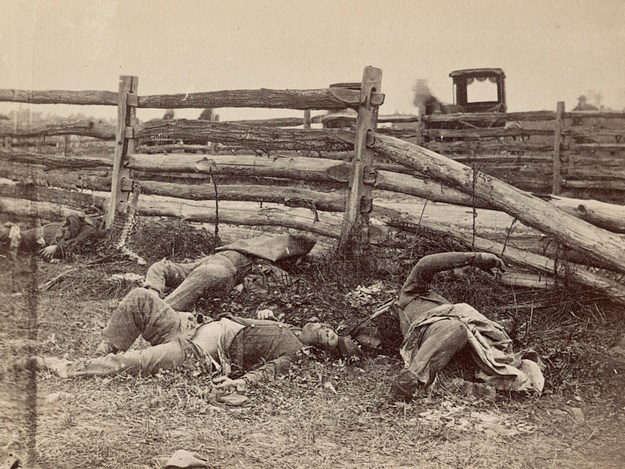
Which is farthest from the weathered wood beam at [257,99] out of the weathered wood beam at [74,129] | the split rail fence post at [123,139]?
the weathered wood beam at [74,129]

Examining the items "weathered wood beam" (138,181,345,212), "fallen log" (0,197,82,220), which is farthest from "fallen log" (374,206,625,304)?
"fallen log" (0,197,82,220)

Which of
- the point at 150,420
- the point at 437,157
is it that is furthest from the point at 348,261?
the point at 150,420

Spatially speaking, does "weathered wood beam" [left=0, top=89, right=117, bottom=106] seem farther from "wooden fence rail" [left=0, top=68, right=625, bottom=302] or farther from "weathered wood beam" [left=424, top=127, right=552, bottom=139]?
"weathered wood beam" [left=424, top=127, right=552, bottom=139]

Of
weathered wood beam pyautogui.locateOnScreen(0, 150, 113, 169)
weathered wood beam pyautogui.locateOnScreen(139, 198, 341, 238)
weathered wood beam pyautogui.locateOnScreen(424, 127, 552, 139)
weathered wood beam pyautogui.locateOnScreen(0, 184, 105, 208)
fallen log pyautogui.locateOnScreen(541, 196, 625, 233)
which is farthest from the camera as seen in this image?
weathered wood beam pyautogui.locateOnScreen(424, 127, 552, 139)

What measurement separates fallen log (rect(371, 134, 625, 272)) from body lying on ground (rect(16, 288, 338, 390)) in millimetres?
1555

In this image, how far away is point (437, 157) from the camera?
4727mm

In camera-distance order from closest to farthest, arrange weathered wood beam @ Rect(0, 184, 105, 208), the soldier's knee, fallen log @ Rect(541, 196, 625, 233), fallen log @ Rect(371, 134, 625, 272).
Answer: the soldier's knee → fallen log @ Rect(371, 134, 625, 272) → fallen log @ Rect(541, 196, 625, 233) → weathered wood beam @ Rect(0, 184, 105, 208)

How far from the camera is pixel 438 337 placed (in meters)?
3.41

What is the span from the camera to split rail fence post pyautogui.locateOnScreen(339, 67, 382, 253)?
5.01 metres

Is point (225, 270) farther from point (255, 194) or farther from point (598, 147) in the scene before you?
point (598, 147)

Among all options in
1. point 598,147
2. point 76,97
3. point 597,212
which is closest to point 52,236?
point 76,97

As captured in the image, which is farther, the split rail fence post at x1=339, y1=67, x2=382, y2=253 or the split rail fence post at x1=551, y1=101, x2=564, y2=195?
the split rail fence post at x1=551, y1=101, x2=564, y2=195

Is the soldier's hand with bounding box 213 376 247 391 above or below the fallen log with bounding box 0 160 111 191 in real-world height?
below

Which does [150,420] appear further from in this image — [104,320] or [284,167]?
[284,167]
